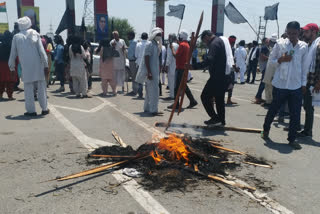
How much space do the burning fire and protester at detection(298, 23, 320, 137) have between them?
2.80 m

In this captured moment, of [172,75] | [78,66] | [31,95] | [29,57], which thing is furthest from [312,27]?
[78,66]

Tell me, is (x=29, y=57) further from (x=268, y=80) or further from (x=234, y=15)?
(x=234, y=15)

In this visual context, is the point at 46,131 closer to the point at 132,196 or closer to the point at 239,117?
the point at 132,196

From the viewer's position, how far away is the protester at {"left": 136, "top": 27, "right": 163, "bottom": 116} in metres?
7.56

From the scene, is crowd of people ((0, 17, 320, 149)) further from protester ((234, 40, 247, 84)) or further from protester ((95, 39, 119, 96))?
protester ((234, 40, 247, 84))

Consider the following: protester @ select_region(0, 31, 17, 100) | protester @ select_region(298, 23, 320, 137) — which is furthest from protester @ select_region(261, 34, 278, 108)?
protester @ select_region(0, 31, 17, 100)

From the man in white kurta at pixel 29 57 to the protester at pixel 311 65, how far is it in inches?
226

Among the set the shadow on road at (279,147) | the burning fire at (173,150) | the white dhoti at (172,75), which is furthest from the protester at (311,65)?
the white dhoti at (172,75)

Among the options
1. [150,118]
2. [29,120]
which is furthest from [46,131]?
[150,118]

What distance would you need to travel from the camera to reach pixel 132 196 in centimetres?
347

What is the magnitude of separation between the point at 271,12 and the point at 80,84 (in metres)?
15.1

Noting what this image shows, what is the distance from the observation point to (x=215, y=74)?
6375 mm

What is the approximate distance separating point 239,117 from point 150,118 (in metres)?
2.27

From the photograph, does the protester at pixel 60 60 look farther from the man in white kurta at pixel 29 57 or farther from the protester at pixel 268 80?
the protester at pixel 268 80
